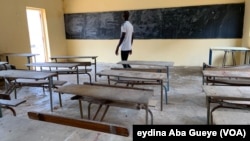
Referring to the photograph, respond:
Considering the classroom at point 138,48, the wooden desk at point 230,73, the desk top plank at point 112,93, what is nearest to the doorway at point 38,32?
the classroom at point 138,48

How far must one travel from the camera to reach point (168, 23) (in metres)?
6.38

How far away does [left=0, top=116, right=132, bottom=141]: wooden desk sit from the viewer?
1.03 m

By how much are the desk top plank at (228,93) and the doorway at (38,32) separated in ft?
19.7

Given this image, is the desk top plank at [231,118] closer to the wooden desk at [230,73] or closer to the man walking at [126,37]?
the wooden desk at [230,73]

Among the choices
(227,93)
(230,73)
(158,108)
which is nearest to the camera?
(227,93)

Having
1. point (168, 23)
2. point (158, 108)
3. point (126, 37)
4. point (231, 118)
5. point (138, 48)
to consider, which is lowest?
point (158, 108)

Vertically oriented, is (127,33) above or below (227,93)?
above

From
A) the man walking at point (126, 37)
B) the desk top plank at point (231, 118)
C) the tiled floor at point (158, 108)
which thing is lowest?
the tiled floor at point (158, 108)

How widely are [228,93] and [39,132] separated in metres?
1.68

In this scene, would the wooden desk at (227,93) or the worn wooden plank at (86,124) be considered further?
the wooden desk at (227,93)

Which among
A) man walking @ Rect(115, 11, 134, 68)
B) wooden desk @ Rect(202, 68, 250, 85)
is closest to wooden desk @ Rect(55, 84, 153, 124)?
wooden desk @ Rect(202, 68, 250, 85)

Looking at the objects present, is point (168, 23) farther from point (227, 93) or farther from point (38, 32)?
point (227, 93)

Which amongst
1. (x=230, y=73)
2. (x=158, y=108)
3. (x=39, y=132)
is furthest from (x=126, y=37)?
(x=39, y=132)

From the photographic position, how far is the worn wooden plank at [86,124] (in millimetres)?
1079
